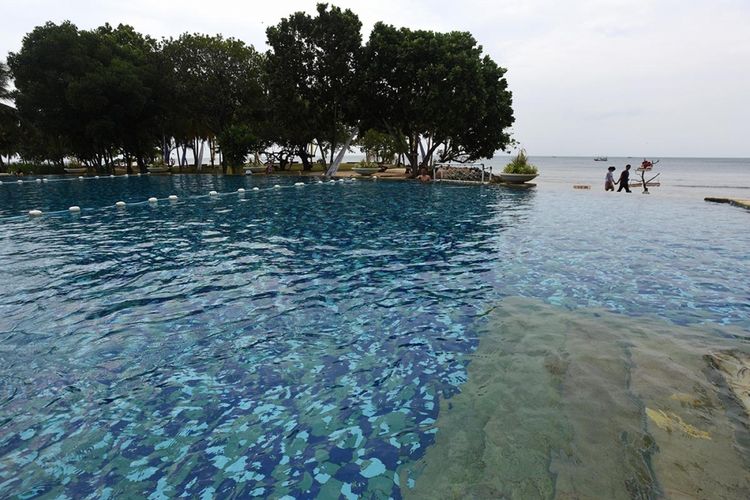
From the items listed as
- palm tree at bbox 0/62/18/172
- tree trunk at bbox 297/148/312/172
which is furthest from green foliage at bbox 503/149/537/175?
palm tree at bbox 0/62/18/172

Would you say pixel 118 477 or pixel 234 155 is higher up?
pixel 234 155

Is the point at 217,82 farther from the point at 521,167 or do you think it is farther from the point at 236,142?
the point at 521,167

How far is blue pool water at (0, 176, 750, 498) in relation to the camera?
3787 millimetres

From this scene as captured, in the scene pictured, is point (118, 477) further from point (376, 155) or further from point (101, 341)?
point (376, 155)

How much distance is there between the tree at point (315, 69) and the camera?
129ft

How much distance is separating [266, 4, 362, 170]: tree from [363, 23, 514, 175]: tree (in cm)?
218

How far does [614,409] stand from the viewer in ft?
14.6

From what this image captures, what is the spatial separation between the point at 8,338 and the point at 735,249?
17.0 metres

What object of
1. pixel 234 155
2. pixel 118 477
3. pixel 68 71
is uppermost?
pixel 68 71

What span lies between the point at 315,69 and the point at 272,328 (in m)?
39.9

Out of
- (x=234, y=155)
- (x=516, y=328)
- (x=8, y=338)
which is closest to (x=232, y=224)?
(x=8, y=338)

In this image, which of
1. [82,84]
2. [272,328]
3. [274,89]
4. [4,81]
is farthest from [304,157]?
[272,328]

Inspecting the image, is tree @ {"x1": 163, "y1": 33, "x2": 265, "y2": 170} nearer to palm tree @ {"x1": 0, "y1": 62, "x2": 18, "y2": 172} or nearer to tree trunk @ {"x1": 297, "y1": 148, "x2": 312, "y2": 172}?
tree trunk @ {"x1": 297, "y1": 148, "x2": 312, "y2": 172}

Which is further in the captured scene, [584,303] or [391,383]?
[584,303]
